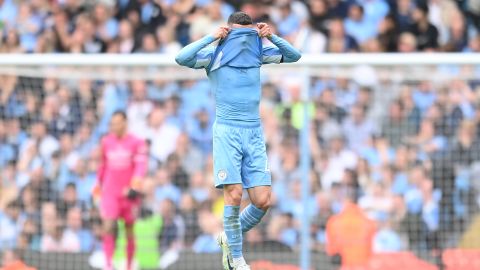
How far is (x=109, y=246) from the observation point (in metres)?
15.5

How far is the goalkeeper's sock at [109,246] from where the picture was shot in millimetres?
15416

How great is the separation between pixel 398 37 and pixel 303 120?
10.6 ft

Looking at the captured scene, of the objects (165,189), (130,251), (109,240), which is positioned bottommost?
(130,251)

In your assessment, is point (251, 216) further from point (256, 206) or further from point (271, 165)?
point (271, 165)

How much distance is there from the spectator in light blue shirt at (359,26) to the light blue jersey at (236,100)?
630 centimetres

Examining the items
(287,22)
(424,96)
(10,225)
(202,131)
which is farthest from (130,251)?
(287,22)

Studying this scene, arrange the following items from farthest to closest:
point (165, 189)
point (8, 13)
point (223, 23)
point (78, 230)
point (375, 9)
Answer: point (8, 13) → point (223, 23) → point (375, 9) → point (78, 230) → point (165, 189)

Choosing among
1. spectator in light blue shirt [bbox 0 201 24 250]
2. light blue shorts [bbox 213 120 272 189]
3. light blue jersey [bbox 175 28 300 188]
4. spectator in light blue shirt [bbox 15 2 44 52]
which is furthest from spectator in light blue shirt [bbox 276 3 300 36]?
light blue shorts [bbox 213 120 272 189]

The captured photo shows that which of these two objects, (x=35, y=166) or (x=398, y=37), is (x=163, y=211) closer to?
(x=35, y=166)

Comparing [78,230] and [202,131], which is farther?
[78,230]

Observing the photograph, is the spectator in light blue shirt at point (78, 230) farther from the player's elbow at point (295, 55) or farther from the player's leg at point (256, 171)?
the player's elbow at point (295, 55)

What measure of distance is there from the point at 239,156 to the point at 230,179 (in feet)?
0.76

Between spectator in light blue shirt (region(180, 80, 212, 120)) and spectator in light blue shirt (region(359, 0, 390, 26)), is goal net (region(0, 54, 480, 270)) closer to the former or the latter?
spectator in light blue shirt (region(180, 80, 212, 120))

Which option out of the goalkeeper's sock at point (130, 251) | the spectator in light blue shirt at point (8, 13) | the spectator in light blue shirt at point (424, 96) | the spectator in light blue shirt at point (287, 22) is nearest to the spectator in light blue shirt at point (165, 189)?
the goalkeeper's sock at point (130, 251)
